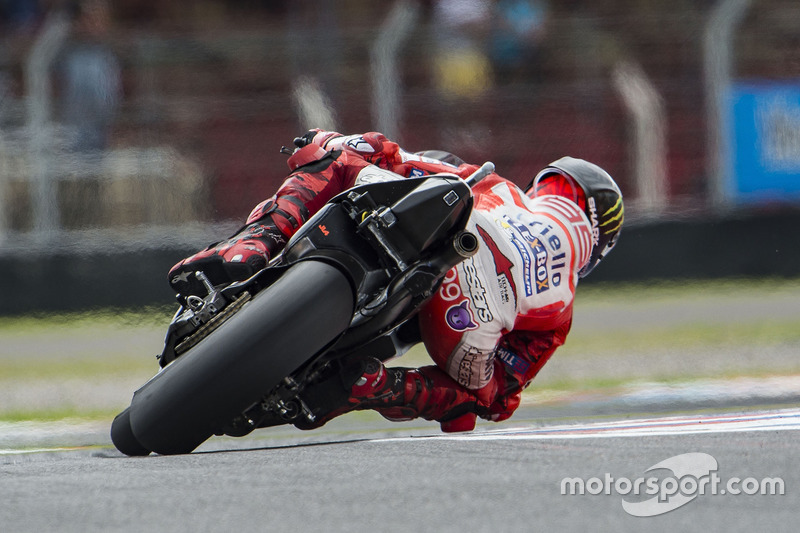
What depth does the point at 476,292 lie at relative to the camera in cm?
369

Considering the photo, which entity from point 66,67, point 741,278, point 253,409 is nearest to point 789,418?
point 253,409

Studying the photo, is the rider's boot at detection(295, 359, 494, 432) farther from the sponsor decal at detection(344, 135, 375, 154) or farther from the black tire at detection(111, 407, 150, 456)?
the sponsor decal at detection(344, 135, 375, 154)

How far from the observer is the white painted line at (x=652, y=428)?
378 cm

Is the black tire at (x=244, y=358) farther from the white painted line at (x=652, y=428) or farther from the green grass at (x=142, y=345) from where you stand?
the green grass at (x=142, y=345)

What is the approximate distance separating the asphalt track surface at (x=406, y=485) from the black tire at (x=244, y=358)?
0.11 meters

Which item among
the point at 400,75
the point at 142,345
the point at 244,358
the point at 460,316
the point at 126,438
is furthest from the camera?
the point at 400,75

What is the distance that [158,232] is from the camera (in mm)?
8781

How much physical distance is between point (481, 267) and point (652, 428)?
0.85 metres

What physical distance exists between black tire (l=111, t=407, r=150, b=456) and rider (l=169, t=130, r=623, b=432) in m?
0.47

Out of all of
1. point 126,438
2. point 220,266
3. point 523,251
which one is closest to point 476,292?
point 523,251

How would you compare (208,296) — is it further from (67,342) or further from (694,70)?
(694,70)

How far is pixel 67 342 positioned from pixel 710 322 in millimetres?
3982

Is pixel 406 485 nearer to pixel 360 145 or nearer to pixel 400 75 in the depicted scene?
pixel 360 145

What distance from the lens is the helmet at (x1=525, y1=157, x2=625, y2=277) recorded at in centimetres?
402
